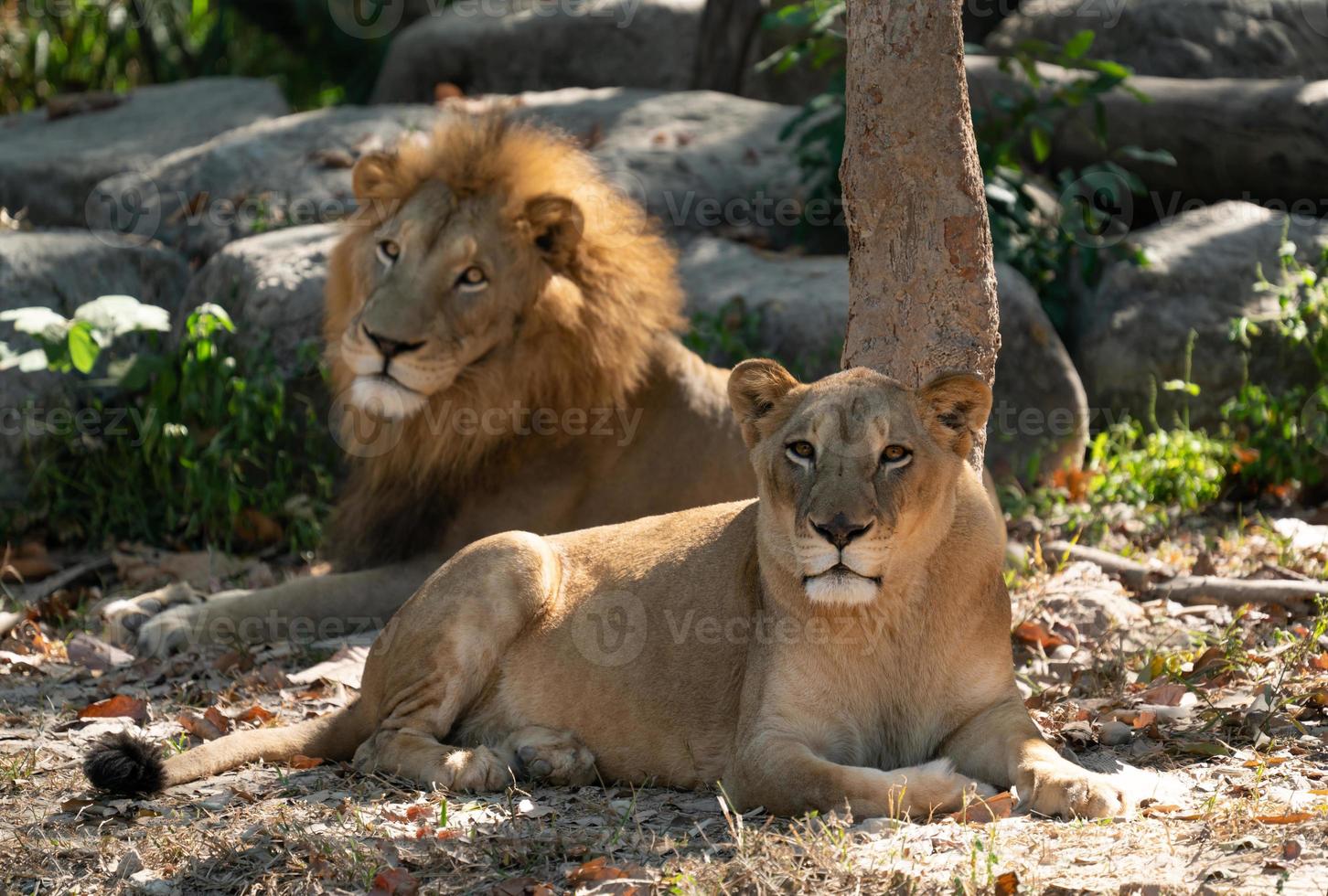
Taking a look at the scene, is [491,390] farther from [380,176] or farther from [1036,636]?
[1036,636]

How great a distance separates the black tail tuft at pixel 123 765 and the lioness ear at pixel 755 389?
2020 mm

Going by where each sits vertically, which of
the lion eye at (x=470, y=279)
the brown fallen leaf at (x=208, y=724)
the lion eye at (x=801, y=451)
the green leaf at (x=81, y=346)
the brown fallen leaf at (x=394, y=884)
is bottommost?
the brown fallen leaf at (x=208, y=724)

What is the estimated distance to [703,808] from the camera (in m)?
4.67

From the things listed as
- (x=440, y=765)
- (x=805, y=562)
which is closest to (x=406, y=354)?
(x=440, y=765)

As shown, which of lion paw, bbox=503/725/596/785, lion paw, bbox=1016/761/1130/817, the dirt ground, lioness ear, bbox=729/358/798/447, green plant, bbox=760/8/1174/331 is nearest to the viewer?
the dirt ground

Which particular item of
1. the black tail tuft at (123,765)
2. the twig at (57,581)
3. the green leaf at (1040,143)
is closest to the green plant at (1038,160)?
the green leaf at (1040,143)

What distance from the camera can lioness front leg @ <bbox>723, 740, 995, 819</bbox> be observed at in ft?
13.9

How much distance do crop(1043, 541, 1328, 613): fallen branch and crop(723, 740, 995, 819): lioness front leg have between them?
2526 mm

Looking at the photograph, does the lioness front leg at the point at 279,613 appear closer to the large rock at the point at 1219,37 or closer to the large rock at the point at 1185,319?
the large rock at the point at 1185,319

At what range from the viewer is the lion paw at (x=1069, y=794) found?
417 cm

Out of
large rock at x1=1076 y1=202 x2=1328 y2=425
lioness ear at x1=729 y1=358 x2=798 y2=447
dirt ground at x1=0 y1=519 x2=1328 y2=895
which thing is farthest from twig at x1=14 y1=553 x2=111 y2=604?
large rock at x1=1076 y1=202 x2=1328 y2=425

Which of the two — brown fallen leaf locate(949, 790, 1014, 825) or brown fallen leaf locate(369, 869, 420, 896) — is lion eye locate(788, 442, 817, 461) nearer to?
brown fallen leaf locate(949, 790, 1014, 825)

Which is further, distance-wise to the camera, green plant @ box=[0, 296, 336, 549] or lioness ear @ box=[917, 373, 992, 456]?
green plant @ box=[0, 296, 336, 549]

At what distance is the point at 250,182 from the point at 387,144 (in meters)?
0.91
